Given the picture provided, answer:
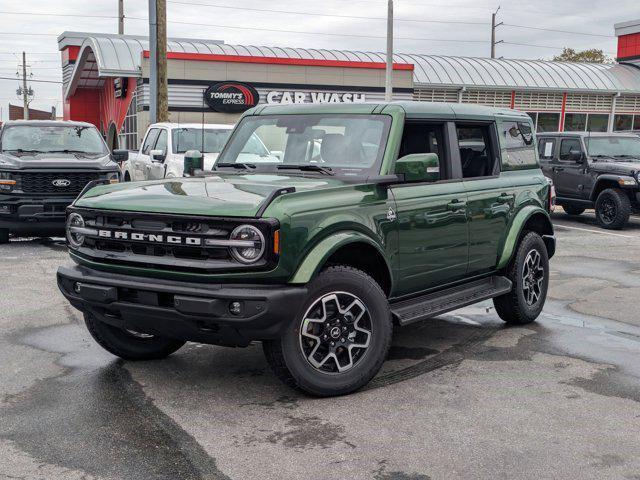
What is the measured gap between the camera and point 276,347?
180 inches

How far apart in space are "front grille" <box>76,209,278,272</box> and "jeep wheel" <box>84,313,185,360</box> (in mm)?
692

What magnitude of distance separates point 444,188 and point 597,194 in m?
10.9

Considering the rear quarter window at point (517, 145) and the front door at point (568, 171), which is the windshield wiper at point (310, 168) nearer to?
the rear quarter window at point (517, 145)

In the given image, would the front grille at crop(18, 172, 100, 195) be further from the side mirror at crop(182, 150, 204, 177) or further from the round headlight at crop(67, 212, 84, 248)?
the round headlight at crop(67, 212, 84, 248)

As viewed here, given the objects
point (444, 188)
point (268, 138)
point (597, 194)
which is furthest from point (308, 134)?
point (597, 194)

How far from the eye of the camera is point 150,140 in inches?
601

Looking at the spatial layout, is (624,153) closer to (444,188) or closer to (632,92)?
(444,188)

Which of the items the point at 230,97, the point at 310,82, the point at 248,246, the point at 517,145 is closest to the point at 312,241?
the point at 248,246

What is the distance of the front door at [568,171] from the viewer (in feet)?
52.4

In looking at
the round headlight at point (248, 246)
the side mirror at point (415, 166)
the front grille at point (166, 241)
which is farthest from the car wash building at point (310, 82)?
the round headlight at point (248, 246)

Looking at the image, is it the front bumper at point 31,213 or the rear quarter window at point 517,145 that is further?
the front bumper at point 31,213

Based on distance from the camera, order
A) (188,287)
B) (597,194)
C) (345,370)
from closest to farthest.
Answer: (188,287), (345,370), (597,194)

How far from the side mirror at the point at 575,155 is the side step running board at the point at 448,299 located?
1021cm

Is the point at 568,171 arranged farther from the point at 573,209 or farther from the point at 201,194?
the point at 201,194
